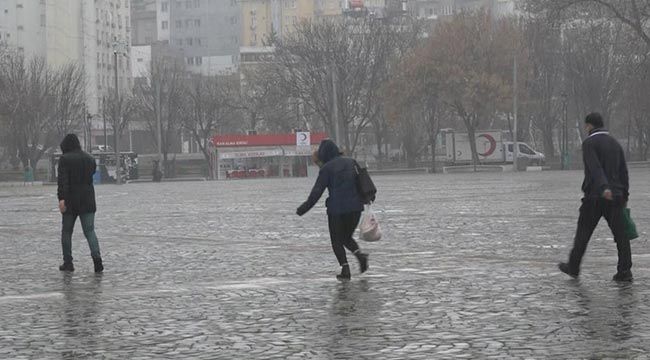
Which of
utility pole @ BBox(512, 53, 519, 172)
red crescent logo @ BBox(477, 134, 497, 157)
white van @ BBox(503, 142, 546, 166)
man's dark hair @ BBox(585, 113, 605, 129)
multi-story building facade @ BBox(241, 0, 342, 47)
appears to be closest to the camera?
man's dark hair @ BBox(585, 113, 605, 129)

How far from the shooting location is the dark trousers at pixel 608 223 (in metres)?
12.4

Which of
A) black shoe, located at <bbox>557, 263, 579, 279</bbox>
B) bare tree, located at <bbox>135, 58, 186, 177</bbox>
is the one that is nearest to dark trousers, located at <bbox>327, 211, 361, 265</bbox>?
black shoe, located at <bbox>557, 263, 579, 279</bbox>

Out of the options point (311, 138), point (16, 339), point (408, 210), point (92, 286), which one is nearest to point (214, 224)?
point (408, 210)

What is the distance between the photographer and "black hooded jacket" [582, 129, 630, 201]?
12352mm

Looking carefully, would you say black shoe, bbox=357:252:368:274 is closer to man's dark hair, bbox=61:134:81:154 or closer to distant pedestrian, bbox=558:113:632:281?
distant pedestrian, bbox=558:113:632:281

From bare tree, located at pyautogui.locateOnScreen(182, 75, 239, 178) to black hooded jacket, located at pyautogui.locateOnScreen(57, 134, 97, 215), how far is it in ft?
277

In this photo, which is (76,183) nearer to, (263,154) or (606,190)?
(606,190)

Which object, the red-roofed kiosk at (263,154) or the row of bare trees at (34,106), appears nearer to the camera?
the row of bare trees at (34,106)

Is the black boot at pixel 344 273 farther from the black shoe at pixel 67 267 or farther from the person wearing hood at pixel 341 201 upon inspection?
the black shoe at pixel 67 267

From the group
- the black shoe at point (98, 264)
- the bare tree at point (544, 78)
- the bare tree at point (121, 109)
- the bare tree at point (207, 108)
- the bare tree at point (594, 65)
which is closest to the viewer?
the black shoe at point (98, 264)

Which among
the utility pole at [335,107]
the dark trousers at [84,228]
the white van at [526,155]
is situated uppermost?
the utility pole at [335,107]

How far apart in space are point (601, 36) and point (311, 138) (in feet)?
65.4

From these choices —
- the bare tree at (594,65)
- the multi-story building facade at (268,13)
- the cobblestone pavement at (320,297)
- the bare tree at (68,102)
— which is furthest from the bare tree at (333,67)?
the multi-story building facade at (268,13)

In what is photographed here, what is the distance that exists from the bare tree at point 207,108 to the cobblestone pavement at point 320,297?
8075 cm
